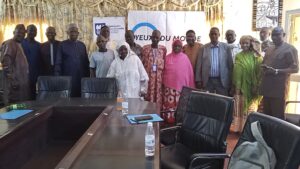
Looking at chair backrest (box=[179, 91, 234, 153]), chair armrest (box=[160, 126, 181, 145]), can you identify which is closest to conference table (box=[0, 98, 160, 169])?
chair armrest (box=[160, 126, 181, 145])

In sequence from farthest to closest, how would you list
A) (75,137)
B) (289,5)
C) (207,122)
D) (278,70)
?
(289,5) → (278,70) → (75,137) → (207,122)

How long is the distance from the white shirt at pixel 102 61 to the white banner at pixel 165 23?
53.2 inches

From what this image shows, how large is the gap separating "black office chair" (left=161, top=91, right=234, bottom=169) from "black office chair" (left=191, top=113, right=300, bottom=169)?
33 centimetres

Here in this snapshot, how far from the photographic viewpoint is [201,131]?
2119mm

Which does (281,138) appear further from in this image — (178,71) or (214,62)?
(178,71)

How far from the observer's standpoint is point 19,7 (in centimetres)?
488

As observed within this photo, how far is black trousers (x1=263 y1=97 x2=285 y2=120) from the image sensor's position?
331 cm

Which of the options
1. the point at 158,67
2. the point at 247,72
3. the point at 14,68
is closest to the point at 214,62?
the point at 247,72

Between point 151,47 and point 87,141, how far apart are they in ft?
7.78

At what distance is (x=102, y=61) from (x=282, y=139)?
9.15 feet

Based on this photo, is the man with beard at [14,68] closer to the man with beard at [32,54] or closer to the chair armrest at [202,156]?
the man with beard at [32,54]

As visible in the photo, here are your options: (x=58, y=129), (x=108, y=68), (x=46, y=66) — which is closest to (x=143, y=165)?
(x=58, y=129)

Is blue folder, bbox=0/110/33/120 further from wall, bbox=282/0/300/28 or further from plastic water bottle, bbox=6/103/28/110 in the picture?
wall, bbox=282/0/300/28

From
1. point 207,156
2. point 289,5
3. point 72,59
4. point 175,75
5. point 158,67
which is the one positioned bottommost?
point 207,156
